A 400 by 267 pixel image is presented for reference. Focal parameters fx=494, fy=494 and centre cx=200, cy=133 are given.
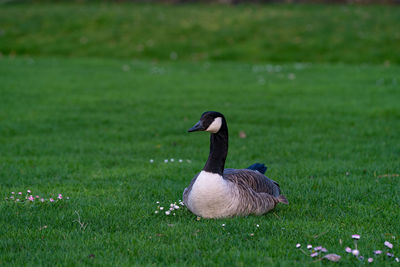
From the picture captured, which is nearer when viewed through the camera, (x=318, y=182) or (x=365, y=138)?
(x=318, y=182)

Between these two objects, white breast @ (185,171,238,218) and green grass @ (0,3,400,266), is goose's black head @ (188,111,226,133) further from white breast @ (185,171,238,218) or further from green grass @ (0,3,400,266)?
green grass @ (0,3,400,266)

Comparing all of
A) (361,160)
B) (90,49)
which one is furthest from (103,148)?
(90,49)

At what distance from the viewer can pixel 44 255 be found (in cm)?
528

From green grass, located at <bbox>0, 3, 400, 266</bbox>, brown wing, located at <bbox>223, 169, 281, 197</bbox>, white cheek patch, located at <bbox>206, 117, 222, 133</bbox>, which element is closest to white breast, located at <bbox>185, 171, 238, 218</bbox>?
green grass, located at <bbox>0, 3, 400, 266</bbox>

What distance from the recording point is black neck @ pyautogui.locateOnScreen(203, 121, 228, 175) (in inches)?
245

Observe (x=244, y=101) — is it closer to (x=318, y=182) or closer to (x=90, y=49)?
(x=318, y=182)

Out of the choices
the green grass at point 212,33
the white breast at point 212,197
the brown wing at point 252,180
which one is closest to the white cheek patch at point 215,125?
the white breast at point 212,197

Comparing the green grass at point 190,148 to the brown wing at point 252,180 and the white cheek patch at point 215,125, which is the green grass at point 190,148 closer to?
the brown wing at point 252,180

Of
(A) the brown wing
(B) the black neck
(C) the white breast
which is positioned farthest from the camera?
(A) the brown wing

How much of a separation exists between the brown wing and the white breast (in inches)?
12.5

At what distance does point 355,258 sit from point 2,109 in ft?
38.7

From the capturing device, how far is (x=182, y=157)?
1002 centimetres

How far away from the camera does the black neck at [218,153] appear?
6223 mm

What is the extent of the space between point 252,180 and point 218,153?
732 mm
